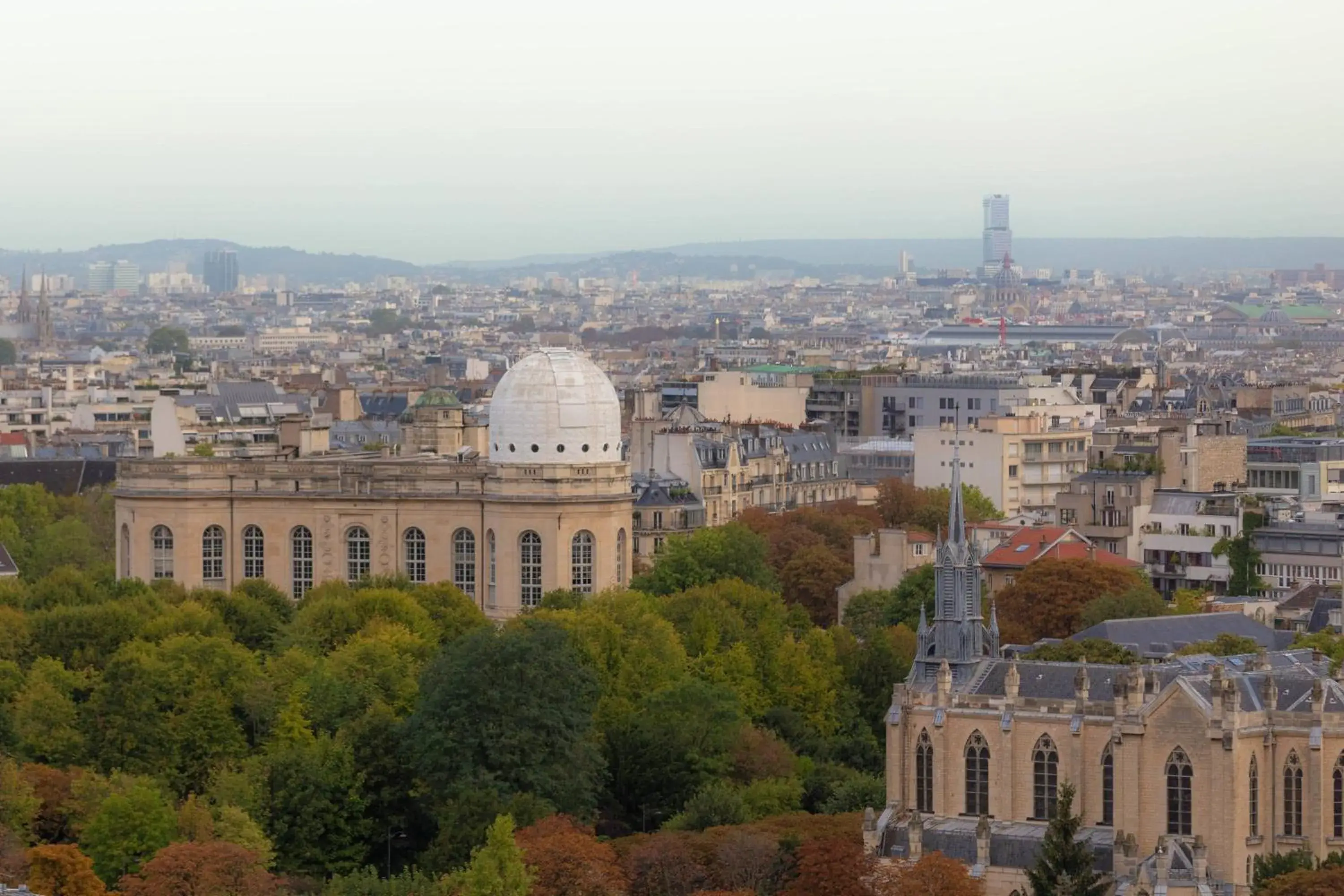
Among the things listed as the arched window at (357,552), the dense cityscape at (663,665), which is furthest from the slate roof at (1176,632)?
the arched window at (357,552)

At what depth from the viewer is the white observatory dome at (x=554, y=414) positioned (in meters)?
118

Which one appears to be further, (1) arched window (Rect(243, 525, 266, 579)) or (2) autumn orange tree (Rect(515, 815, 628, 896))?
(1) arched window (Rect(243, 525, 266, 579))

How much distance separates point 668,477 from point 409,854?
5573 centimetres

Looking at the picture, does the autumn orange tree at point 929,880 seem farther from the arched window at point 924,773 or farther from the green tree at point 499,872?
the green tree at point 499,872

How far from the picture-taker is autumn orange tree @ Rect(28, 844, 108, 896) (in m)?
78.6

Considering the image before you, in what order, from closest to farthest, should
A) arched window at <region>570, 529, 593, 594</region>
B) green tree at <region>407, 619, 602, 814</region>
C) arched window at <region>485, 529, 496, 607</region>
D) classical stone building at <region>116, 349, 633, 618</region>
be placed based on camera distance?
green tree at <region>407, 619, 602, 814</region>
arched window at <region>570, 529, 593, 594</region>
classical stone building at <region>116, 349, 633, 618</region>
arched window at <region>485, 529, 496, 607</region>

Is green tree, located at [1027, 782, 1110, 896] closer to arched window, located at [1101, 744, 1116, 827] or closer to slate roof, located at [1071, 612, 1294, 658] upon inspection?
arched window, located at [1101, 744, 1116, 827]

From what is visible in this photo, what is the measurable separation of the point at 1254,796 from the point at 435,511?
45.9 m

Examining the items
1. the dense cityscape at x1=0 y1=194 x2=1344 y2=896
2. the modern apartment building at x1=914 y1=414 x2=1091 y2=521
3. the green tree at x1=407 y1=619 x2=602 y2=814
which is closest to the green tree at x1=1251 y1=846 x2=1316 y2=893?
the dense cityscape at x1=0 y1=194 x2=1344 y2=896

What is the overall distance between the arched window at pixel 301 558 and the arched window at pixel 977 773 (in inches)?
1675

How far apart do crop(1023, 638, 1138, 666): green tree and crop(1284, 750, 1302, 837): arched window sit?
8.60 meters

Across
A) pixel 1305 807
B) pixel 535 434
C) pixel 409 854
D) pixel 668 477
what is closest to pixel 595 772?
pixel 409 854

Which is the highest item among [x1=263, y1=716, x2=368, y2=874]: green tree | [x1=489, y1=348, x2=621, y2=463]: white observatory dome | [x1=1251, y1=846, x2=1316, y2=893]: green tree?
[x1=489, y1=348, x2=621, y2=463]: white observatory dome

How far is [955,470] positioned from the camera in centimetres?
9062
